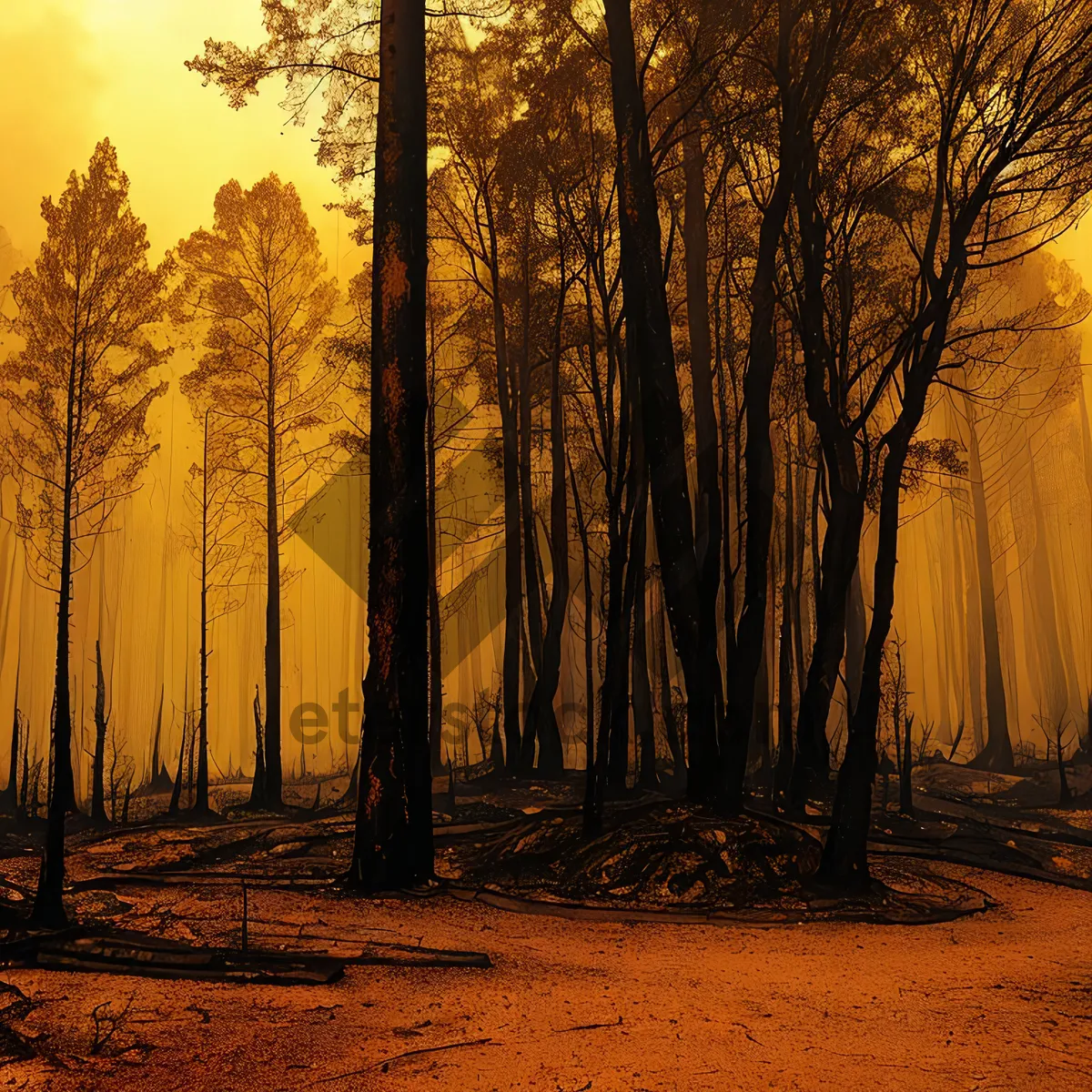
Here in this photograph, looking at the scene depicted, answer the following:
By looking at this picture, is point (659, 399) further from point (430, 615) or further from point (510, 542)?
point (430, 615)

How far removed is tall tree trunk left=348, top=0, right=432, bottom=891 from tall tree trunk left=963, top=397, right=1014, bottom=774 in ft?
40.3

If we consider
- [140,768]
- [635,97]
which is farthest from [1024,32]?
[140,768]

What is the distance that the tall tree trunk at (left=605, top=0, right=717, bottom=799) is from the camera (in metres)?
7.12

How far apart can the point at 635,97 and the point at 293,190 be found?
909cm

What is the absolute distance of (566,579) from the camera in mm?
13023

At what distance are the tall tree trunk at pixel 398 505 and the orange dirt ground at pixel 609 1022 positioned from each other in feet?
4.47

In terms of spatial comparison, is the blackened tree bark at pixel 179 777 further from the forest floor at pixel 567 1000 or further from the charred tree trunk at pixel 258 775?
the forest floor at pixel 567 1000

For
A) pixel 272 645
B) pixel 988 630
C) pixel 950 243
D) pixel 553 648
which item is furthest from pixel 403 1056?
pixel 988 630

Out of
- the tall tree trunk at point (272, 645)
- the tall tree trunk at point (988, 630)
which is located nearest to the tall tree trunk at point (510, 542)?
the tall tree trunk at point (272, 645)

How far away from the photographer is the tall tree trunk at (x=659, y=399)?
7.12 m

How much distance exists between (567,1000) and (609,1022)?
0.30 metres

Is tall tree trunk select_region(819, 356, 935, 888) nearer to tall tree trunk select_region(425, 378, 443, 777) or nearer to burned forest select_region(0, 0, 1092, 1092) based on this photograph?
burned forest select_region(0, 0, 1092, 1092)

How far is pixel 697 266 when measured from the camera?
34.2ft

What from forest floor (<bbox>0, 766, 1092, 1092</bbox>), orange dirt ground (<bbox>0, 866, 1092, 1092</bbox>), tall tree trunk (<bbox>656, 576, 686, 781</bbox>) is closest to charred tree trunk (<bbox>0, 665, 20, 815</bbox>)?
forest floor (<bbox>0, 766, 1092, 1092</bbox>)
